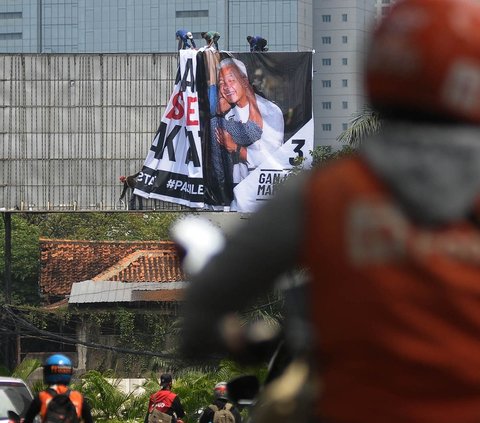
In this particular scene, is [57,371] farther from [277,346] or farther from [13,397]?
[277,346]

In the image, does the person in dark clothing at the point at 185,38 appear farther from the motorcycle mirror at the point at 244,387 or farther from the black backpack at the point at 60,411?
the motorcycle mirror at the point at 244,387

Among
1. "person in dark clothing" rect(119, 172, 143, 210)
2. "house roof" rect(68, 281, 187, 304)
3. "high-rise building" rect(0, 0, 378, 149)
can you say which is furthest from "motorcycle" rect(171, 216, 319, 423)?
"high-rise building" rect(0, 0, 378, 149)

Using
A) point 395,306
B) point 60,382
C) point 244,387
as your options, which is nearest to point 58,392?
point 60,382

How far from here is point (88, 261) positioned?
5509cm

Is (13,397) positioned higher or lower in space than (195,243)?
lower

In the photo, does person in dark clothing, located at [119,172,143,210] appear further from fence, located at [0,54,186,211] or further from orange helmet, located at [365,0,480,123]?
orange helmet, located at [365,0,480,123]

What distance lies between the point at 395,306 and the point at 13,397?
13212 mm

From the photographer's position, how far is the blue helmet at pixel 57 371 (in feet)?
32.0

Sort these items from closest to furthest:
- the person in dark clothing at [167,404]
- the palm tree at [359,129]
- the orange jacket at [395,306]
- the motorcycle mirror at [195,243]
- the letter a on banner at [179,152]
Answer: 1. the orange jacket at [395,306]
2. the motorcycle mirror at [195,243]
3. the person in dark clothing at [167,404]
4. the palm tree at [359,129]
5. the letter a on banner at [179,152]

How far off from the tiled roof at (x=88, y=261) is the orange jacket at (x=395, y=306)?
5036cm

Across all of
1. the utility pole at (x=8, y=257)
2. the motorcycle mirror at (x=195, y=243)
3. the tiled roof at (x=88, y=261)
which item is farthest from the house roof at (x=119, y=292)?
the motorcycle mirror at (x=195, y=243)

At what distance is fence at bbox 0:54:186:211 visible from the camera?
43719 millimetres

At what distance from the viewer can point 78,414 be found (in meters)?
9.71

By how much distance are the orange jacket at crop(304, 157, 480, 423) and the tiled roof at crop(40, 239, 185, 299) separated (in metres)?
50.4
